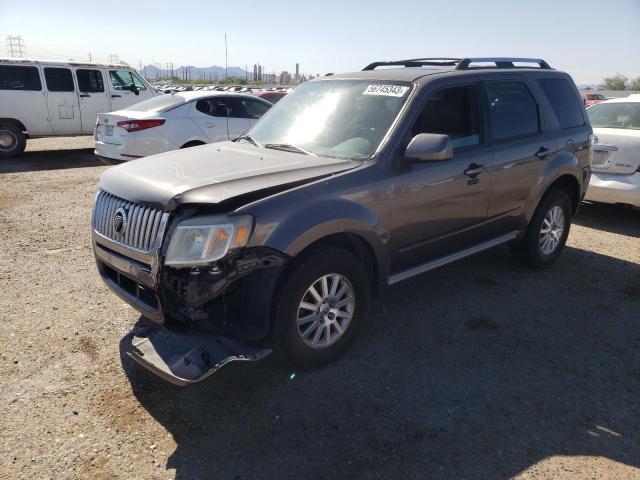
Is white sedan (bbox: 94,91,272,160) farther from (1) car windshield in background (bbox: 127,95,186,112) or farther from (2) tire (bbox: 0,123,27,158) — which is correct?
(2) tire (bbox: 0,123,27,158)

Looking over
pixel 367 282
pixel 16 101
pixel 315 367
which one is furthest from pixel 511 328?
pixel 16 101

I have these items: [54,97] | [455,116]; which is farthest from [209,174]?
[54,97]

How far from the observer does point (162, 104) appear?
9422 millimetres

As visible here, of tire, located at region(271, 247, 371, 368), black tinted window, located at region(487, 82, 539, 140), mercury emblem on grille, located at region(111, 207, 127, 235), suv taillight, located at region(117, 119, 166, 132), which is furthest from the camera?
suv taillight, located at region(117, 119, 166, 132)

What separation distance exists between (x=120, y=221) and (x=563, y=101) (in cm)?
449

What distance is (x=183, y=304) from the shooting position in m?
3.04

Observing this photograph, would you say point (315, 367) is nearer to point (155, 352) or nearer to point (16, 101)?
point (155, 352)

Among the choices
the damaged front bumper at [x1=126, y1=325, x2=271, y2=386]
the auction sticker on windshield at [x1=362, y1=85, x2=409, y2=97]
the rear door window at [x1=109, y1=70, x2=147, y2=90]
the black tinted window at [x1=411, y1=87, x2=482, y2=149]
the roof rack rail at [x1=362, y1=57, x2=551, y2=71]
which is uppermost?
the roof rack rail at [x1=362, y1=57, x2=551, y2=71]

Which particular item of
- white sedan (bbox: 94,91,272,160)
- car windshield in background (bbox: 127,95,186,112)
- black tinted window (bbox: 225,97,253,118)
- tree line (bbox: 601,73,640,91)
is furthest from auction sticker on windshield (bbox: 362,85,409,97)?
tree line (bbox: 601,73,640,91)

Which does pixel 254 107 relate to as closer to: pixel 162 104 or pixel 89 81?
pixel 162 104

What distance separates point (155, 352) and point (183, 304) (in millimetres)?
319

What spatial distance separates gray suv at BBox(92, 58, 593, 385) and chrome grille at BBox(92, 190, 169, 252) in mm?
12

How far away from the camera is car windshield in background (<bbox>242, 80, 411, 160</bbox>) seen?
3.88 meters

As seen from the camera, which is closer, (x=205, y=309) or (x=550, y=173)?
(x=205, y=309)
